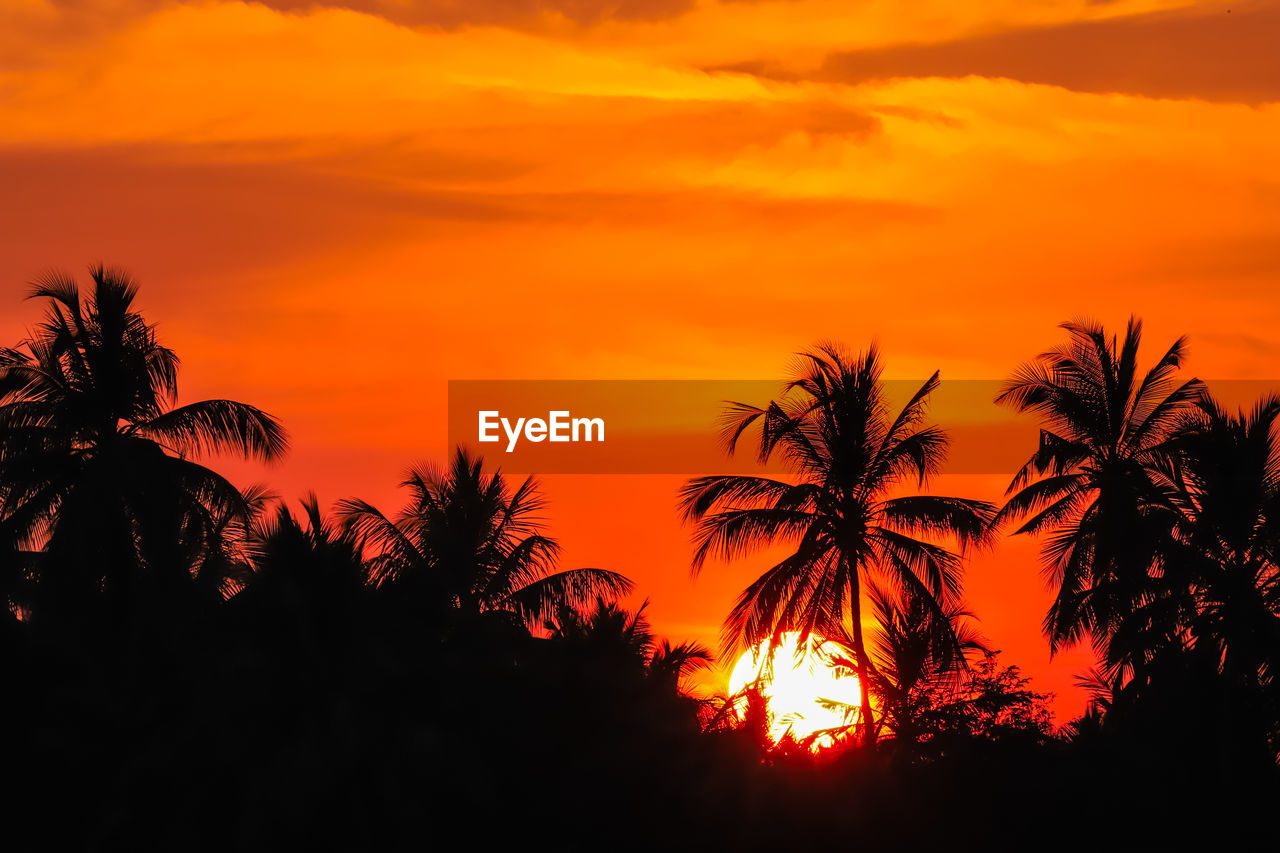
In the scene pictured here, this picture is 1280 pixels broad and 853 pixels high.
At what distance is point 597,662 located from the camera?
96.8 ft

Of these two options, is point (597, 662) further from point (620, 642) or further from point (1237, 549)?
point (1237, 549)

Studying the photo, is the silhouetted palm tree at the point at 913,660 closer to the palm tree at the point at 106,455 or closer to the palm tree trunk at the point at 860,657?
the palm tree trunk at the point at 860,657

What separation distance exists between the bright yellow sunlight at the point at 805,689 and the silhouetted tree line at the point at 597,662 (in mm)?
364

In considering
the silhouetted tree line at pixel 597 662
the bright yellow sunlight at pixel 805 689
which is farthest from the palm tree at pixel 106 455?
the bright yellow sunlight at pixel 805 689

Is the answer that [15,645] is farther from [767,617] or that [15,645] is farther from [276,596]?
[767,617]

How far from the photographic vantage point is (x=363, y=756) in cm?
2402

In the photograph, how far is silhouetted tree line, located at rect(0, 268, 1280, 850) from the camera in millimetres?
24688

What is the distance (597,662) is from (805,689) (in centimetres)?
837

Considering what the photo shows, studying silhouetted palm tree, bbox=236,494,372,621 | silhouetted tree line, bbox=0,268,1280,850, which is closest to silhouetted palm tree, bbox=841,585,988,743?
silhouetted tree line, bbox=0,268,1280,850

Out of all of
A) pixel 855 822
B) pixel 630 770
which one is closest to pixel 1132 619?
pixel 855 822

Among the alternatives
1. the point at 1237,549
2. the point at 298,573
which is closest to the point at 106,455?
Answer: the point at 298,573

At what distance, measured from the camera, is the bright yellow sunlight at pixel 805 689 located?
30828 millimetres

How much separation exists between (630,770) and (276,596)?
683cm

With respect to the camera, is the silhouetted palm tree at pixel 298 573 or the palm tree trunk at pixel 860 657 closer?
the silhouetted palm tree at pixel 298 573
